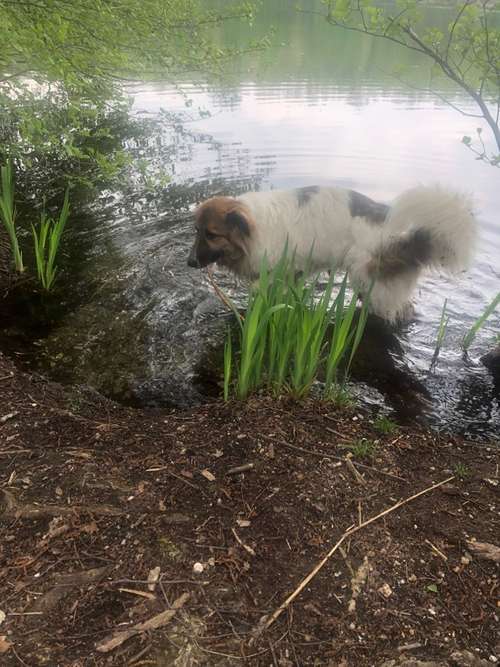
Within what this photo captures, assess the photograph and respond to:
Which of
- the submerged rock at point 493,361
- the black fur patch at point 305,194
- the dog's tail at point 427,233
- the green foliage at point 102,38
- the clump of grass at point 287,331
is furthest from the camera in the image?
the black fur patch at point 305,194

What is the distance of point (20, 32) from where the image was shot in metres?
4.25

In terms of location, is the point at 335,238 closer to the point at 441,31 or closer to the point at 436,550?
the point at 441,31

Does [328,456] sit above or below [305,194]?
below

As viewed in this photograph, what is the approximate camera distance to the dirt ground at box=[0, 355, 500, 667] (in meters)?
1.61

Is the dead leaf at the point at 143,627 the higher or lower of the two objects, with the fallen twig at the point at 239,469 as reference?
higher

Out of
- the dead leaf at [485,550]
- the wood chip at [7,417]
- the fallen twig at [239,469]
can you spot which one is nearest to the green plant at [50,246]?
the wood chip at [7,417]

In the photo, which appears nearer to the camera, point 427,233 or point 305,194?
point 427,233

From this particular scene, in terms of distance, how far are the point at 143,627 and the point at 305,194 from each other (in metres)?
4.11

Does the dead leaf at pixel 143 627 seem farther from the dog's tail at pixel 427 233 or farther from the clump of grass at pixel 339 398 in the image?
the dog's tail at pixel 427 233

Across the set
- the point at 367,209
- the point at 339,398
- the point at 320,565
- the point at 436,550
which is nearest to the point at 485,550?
the point at 436,550

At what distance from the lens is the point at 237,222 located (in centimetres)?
442

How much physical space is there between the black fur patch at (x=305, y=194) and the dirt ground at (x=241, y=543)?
2545 millimetres

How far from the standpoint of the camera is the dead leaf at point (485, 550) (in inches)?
77.9

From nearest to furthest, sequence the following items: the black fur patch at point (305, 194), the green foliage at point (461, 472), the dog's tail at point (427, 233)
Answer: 1. the green foliage at point (461, 472)
2. the dog's tail at point (427, 233)
3. the black fur patch at point (305, 194)
